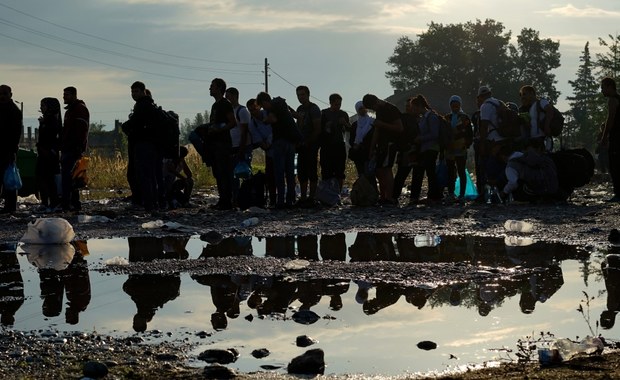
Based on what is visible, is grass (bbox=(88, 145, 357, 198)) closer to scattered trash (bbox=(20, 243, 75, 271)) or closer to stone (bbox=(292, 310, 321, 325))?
scattered trash (bbox=(20, 243, 75, 271))

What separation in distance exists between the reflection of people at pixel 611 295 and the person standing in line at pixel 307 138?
7.77 m

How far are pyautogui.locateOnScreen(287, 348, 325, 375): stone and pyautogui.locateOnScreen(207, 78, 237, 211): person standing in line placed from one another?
10.3 meters

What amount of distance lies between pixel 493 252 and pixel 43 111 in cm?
849

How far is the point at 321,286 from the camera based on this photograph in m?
8.16

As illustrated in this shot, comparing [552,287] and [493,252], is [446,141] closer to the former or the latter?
[493,252]

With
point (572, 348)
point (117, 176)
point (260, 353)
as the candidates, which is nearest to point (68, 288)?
point (260, 353)

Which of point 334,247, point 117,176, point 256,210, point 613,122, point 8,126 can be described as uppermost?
point 8,126

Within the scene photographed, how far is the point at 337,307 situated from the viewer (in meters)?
7.22

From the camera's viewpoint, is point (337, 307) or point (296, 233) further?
point (296, 233)

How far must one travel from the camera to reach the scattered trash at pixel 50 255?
973 centimetres

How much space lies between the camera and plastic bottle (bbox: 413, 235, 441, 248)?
36.0 ft

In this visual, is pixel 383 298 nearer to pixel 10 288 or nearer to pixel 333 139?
pixel 10 288

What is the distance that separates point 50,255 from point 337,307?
14.3 ft

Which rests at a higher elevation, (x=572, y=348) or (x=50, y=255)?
(x=572, y=348)
